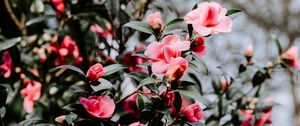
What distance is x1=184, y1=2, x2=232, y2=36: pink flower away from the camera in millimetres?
905

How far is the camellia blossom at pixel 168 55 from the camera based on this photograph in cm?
87

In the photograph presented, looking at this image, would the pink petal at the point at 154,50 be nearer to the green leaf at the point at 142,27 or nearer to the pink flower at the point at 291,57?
the green leaf at the point at 142,27

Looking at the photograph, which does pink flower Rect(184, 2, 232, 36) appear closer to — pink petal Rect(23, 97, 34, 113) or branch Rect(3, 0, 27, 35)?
pink petal Rect(23, 97, 34, 113)

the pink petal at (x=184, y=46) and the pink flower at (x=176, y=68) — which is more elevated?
the pink petal at (x=184, y=46)

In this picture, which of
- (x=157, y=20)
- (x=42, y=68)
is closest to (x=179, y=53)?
(x=157, y=20)

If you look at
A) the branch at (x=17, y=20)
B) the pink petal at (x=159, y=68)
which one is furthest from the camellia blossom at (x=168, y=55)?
the branch at (x=17, y=20)

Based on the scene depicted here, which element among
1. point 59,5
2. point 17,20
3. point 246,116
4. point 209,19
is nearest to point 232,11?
point 209,19

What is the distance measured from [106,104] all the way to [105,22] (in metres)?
0.73

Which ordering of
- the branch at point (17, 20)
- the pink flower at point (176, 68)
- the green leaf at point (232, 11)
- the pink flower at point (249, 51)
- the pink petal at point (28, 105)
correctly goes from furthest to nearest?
the branch at point (17, 20)
the pink flower at point (249, 51)
the pink petal at point (28, 105)
the green leaf at point (232, 11)
the pink flower at point (176, 68)

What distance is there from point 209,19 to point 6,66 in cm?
77

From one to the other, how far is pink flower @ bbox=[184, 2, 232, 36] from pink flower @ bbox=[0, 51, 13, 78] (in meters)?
0.73

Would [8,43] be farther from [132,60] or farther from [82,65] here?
[132,60]

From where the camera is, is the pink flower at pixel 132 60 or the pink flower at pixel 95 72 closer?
the pink flower at pixel 95 72

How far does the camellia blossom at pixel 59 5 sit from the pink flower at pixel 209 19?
75 centimetres
